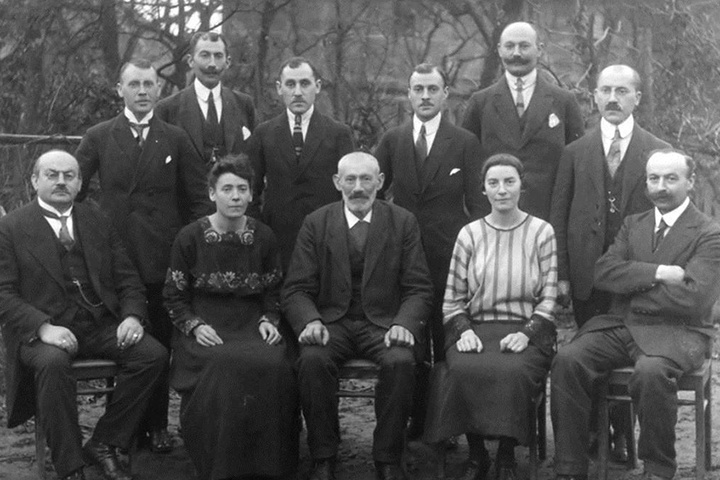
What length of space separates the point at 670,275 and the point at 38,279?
2971 mm

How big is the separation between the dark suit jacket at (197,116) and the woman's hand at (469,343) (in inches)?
63.7

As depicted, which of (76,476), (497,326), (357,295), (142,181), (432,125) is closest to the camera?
(76,476)

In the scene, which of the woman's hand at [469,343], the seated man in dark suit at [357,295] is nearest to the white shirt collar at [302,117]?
the seated man in dark suit at [357,295]

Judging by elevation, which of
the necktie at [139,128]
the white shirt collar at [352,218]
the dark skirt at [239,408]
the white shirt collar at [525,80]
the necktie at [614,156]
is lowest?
the dark skirt at [239,408]

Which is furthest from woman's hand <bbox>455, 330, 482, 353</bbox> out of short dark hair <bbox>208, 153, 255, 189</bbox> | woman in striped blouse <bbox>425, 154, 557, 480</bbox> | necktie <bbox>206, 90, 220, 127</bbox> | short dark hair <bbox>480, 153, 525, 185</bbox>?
necktie <bbox>206, 90, 220, 127</bbox>

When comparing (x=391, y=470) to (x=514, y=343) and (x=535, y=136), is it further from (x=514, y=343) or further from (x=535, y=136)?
(x=535, y=136)

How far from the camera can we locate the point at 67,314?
597 centimetres

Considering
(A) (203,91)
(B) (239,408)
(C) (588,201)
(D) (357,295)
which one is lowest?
(B) (239,408)

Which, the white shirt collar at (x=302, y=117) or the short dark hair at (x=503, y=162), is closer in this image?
the short dark hair at (x=503, y=162)

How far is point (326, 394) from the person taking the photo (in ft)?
19.1

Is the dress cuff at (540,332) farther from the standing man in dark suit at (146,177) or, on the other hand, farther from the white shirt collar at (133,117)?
the white shirt collar at (133,117)

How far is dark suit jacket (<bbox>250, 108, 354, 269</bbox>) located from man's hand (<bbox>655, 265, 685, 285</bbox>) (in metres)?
1.81

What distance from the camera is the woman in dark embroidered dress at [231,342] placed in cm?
574

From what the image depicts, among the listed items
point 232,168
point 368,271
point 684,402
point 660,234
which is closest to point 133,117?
point 232,168
